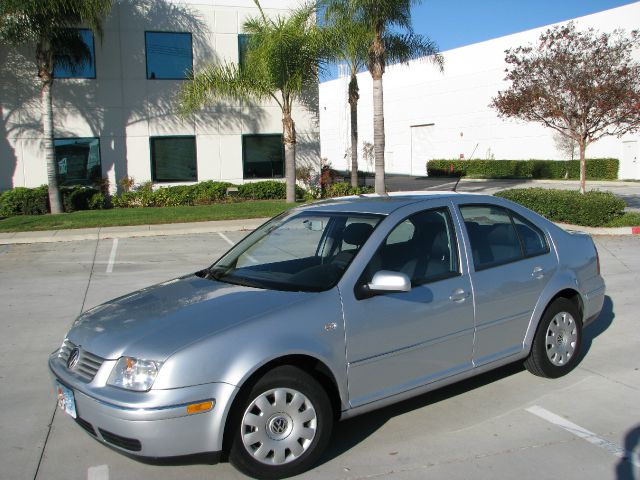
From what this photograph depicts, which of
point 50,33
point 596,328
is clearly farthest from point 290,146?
point 596,328

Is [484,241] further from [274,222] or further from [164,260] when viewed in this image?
[164,260]

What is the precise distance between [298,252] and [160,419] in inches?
82.8

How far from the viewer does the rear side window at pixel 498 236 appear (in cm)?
501

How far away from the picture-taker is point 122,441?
11.7 feet

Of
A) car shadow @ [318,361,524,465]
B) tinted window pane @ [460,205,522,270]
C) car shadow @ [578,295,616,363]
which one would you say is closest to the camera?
car shadow @ [318,361,524,465]

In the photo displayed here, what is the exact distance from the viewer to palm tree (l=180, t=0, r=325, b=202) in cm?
1938

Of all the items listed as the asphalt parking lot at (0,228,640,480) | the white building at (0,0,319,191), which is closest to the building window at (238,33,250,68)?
the white building at (0,0,319,191)

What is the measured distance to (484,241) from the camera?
5102 millimetres

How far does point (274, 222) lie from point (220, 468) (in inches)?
82.5

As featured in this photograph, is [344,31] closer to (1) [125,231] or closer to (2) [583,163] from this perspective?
(2) [583,163]

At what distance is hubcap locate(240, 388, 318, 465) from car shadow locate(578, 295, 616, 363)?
3.32 metres

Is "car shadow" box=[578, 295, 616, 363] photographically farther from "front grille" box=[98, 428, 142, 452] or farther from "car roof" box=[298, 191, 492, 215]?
"front grille" box=[98, 428, 142, 452]

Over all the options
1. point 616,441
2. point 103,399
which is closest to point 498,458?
point 616,441

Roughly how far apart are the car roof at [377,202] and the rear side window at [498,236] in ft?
0.51
